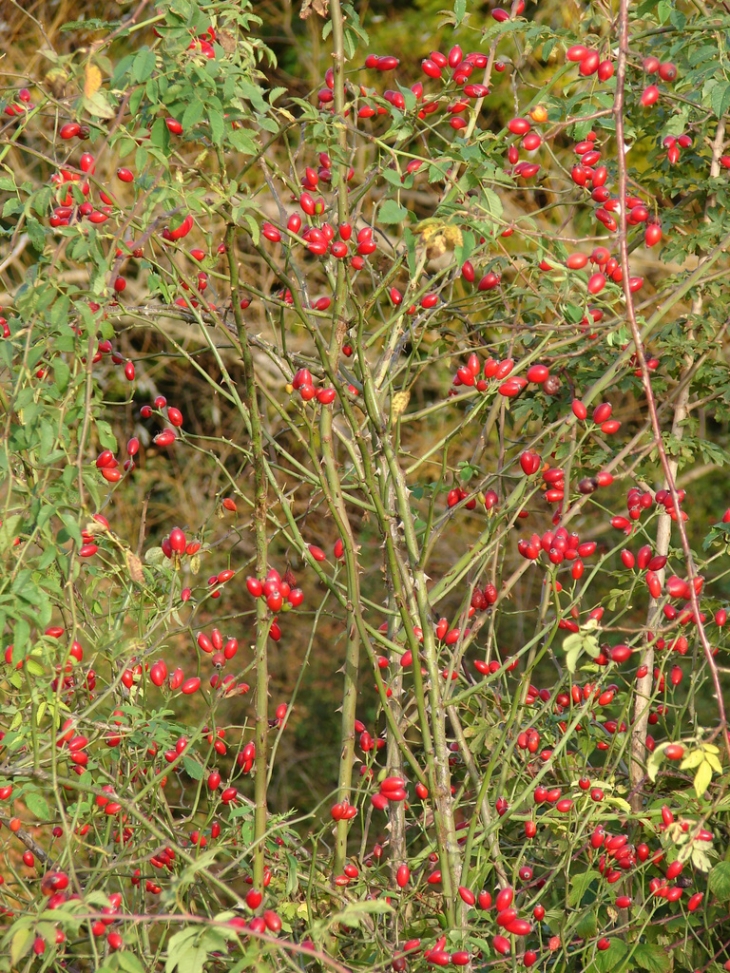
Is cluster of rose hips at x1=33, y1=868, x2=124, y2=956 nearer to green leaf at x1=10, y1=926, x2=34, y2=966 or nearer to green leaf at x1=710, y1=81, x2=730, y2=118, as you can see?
green leaf at x1=10, y1=926, x2=34, y2=966

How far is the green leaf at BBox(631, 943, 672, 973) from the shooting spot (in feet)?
5.89

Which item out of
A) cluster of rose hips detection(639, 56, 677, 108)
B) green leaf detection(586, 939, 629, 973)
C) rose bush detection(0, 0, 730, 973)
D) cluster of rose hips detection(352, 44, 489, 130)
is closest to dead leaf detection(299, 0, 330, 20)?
rose bush detection(0, 0, 730, 973)

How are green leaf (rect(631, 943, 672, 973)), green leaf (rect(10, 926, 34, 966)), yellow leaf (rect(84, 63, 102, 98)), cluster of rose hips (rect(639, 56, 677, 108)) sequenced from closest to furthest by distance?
green leaf (rect(10, 926, 34, 966))
yellow leaf (rect(84, 63, 102, 98))
cluster of rose hips (rect(639, 56, 677, 108))
green leaf (rect(631, 943, 672, 973))

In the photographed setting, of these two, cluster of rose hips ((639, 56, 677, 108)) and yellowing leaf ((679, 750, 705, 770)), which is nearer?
yellowing leaf ((679, 750, 705, 770))

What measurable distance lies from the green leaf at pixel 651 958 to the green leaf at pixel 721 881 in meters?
0.17

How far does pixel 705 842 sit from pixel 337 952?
59cm

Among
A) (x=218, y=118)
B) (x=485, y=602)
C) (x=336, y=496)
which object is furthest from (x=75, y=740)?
(x=218, y=118)

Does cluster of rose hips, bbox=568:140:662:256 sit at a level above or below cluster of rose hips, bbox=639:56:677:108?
below

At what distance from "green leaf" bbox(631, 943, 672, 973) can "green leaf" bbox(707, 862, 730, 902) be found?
17 centimetres

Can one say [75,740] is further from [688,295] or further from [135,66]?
[688,295]

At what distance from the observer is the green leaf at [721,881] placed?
1.69m

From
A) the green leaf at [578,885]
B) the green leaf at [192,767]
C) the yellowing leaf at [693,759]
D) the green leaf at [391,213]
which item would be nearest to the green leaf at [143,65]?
the green leaf at [391,213]

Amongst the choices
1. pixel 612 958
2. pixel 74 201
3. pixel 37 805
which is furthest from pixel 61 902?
pixel 612 958

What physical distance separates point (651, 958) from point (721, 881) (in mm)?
210
